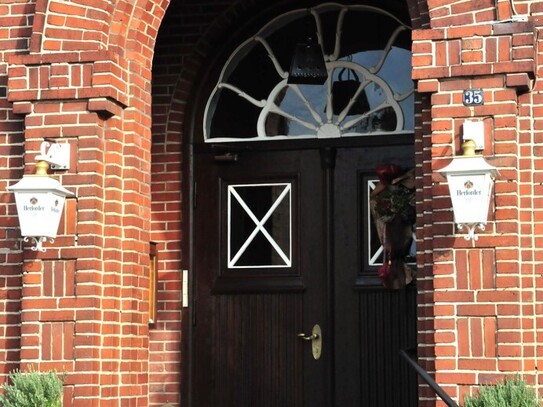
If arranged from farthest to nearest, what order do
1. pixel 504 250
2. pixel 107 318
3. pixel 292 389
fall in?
pixel 292 389 < pixel 107 318 < pixel 504 250

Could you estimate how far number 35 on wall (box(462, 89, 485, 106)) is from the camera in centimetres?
768

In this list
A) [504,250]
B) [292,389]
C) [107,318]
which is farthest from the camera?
[292,389]

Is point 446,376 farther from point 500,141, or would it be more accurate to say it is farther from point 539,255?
point 500,141

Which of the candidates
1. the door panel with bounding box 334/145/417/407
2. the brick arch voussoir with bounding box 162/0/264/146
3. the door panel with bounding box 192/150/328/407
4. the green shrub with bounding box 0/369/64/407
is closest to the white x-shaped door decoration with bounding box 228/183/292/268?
the door panel with bounding box 192/150/328/407

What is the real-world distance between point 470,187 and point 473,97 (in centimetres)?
67

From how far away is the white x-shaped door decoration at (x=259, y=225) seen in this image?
9.52 m

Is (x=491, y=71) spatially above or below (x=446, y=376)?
above

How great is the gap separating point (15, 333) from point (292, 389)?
219 centimetres

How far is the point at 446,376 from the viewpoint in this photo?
295 inches

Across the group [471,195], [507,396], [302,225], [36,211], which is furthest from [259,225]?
[507,396]

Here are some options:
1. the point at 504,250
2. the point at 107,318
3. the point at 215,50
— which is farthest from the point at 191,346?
the point at 504,250

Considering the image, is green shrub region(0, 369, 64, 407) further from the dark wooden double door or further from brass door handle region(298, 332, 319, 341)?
brass door handle region(298, 332, 319, 341)

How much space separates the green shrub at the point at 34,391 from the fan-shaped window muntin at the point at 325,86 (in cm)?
273

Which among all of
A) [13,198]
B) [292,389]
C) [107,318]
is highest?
[13,198]
